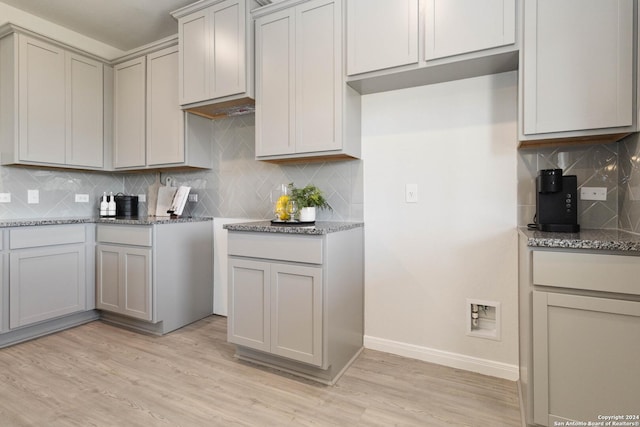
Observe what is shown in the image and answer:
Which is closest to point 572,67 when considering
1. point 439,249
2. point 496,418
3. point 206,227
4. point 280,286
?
point 439,249

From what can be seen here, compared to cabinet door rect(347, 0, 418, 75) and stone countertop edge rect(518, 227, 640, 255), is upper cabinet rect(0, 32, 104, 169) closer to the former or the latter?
cabinet door rect(347, 0, 418, 75)

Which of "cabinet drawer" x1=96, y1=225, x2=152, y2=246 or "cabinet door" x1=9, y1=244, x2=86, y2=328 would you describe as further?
"cabinet drawer" x1=96, y1=225, x2=152, y2=246

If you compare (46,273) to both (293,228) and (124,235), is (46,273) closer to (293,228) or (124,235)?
(124,235)

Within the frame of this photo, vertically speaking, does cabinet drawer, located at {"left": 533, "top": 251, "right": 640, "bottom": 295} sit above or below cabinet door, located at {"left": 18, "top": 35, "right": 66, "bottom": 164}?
below

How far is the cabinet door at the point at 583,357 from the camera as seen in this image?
124 cm

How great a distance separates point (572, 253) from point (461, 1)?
1419mm

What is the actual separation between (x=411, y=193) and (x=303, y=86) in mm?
1052

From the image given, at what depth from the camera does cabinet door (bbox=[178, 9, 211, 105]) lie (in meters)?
2.56

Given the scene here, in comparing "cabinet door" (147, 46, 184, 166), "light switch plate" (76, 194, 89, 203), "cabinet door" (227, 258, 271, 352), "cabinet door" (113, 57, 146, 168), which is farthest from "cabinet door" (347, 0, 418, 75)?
"light switch plate" (76, 194, 89, 203)

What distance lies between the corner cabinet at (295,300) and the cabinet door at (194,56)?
130cm

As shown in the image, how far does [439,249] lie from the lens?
2.19 m

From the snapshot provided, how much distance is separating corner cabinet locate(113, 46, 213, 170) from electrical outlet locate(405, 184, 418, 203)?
1.90 metres

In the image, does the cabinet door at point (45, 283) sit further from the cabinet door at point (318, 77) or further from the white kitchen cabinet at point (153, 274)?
the cabinet door at point (318, 77)

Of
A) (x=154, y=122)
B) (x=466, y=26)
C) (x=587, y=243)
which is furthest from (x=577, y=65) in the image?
(x=154, y=122)
